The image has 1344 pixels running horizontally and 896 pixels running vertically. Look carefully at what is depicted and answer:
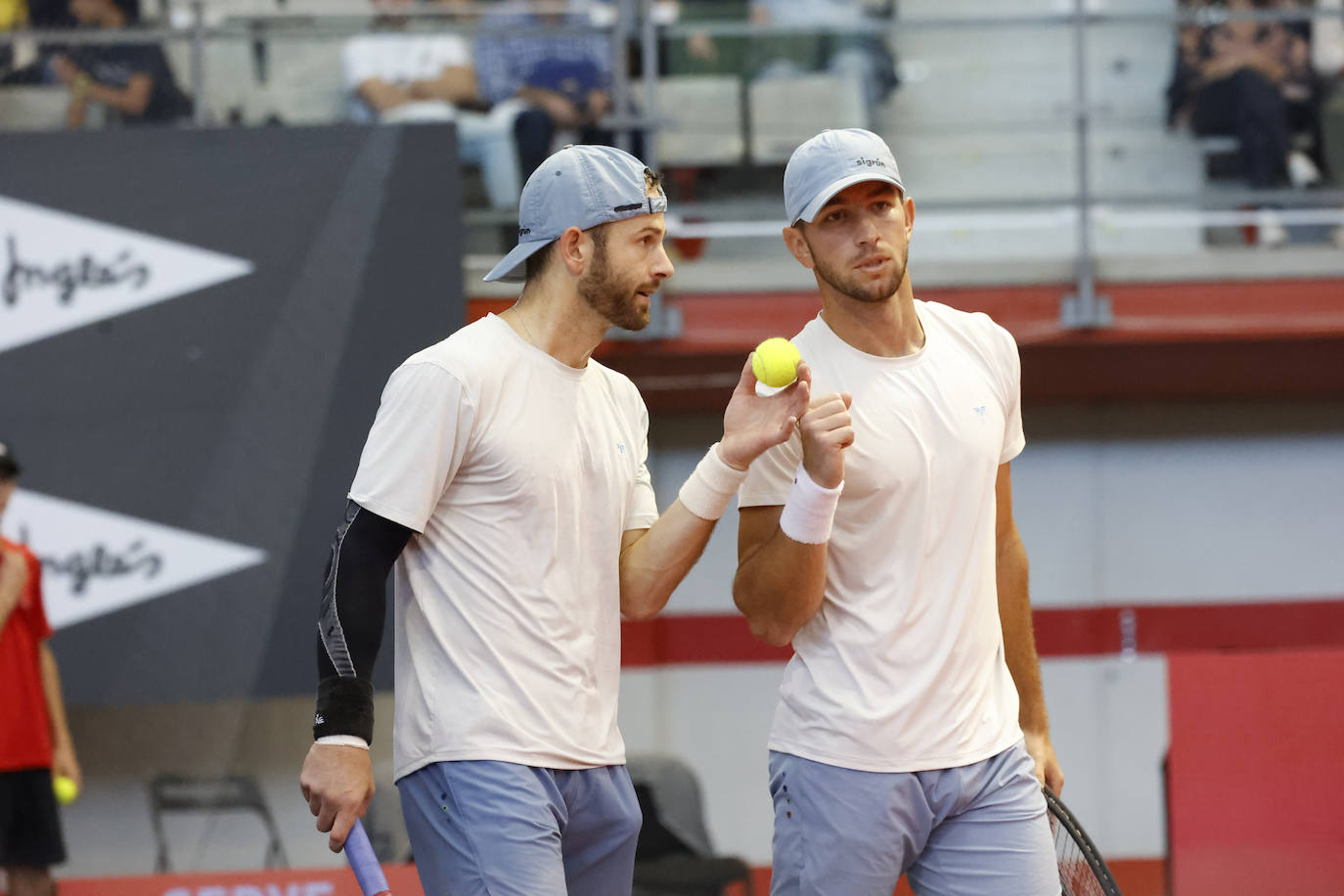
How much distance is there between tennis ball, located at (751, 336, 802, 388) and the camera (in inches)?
102

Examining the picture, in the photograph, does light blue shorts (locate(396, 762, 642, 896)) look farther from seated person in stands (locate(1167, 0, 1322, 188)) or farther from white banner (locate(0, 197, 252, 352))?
seated person in stands (locate(1167, 0, 1322, 188))

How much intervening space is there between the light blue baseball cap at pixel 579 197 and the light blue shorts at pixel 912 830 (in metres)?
1.03

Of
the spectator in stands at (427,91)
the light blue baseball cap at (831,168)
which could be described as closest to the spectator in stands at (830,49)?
the spectator in stands at (427,91)

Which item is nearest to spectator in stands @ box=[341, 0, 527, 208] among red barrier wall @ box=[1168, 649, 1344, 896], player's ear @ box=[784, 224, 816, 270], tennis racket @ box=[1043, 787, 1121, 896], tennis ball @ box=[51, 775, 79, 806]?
tennis ball @ box=[51, 775, 79, 806]

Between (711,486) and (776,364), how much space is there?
264 millimetres

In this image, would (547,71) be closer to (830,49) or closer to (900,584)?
(830,49)

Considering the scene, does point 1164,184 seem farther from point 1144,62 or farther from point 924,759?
point 924,759

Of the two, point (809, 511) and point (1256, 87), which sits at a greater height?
point (1256, 87)

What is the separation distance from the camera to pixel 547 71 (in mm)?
6523

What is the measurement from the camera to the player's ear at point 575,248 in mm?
2766

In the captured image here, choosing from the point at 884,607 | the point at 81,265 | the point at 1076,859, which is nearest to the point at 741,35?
the point at 81,265

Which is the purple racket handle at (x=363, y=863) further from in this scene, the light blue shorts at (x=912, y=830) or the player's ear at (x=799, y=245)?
the player's ear at (x=799, y=245)

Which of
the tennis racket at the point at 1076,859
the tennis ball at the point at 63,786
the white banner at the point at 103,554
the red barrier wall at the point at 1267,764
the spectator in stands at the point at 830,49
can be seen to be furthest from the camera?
the spectator in stands at the point at 830,49

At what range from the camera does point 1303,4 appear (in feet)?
22.2
